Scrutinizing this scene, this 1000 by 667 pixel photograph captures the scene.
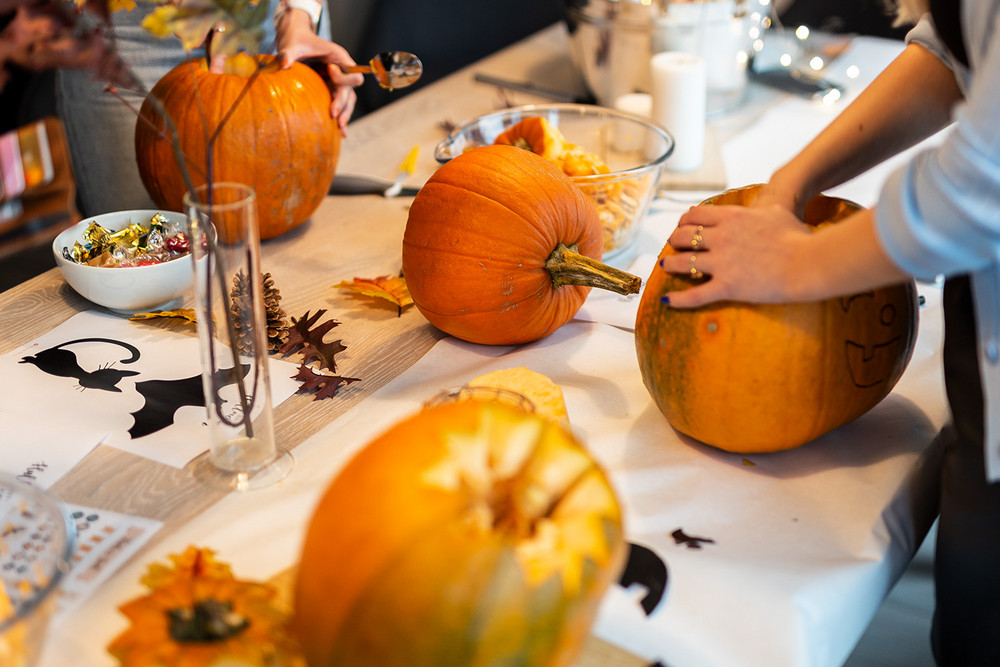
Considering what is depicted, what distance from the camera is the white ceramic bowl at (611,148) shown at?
1096 mm

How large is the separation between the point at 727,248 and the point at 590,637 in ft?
1.08

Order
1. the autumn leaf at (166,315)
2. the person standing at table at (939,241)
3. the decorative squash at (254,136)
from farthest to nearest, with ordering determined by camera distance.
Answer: the decorative squash at (254,136) → the autumn leaf at (166,315) → the person standing at table at (939,241)

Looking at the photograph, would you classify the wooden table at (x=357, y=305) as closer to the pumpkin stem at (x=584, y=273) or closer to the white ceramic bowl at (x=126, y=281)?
the white ceramic bowl at (x=126, y=281)

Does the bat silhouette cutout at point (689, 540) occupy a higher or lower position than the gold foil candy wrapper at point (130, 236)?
lower

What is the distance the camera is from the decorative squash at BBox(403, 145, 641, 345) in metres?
0.89

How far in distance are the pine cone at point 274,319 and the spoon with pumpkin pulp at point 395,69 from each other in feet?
1.01

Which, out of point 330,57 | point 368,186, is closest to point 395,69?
point 330,57

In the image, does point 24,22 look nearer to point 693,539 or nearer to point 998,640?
point 693,539

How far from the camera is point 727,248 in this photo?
0.70m

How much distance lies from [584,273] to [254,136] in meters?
0.48

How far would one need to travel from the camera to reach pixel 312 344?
94cm

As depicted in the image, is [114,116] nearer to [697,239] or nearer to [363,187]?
[363,187]

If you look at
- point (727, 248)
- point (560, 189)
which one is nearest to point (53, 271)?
point (560, 189)

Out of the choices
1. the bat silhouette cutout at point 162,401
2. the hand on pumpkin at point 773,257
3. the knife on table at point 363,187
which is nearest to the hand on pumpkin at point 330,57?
the knife on table at point 363,187
